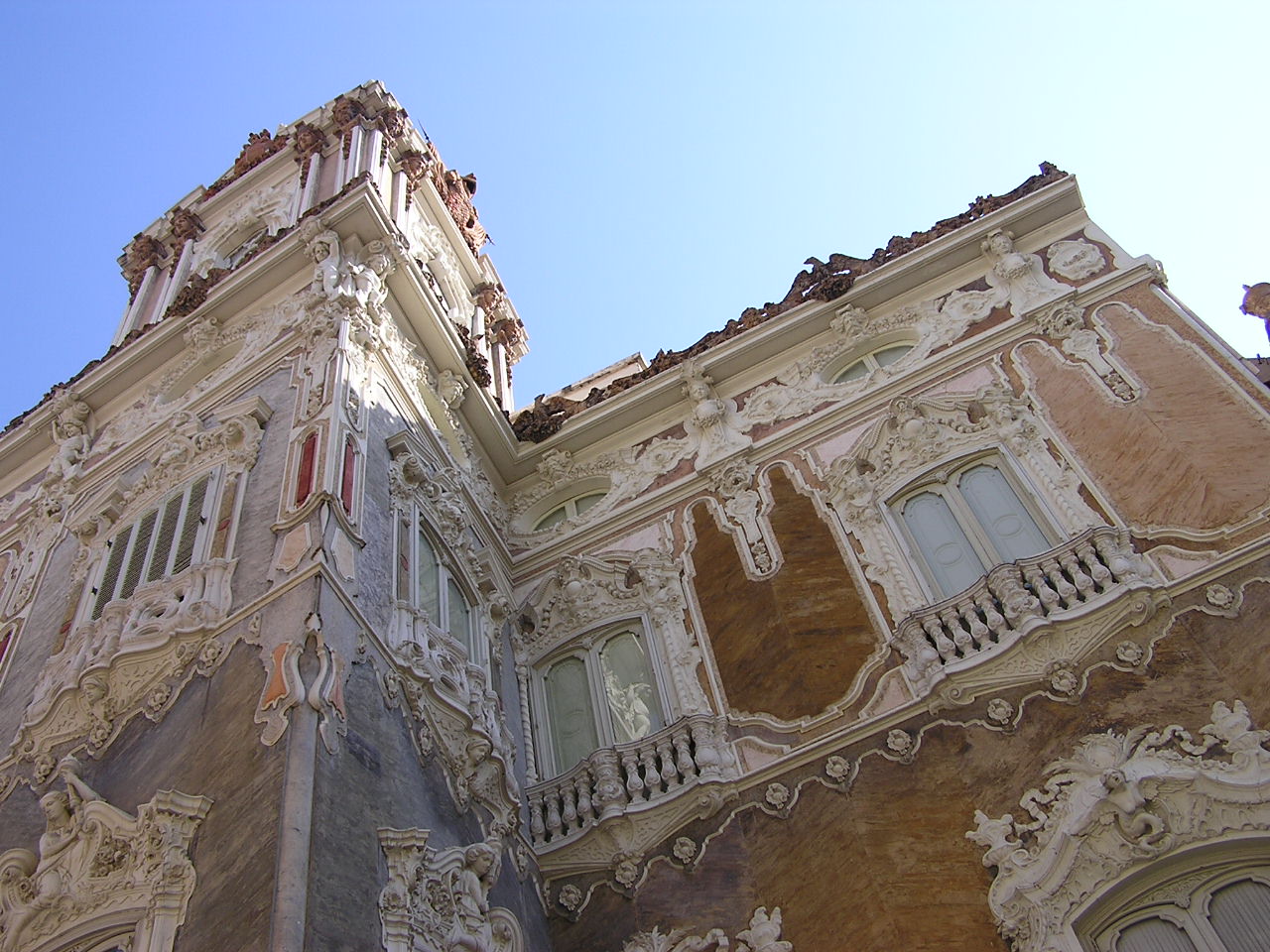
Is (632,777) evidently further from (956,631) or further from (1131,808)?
(1131,808)

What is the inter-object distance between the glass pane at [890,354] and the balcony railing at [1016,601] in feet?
17.9

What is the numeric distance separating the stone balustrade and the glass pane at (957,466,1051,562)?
3.56 metres

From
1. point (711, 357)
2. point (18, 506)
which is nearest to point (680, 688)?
point (711, 357)

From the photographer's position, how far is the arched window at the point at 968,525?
41.6 ft

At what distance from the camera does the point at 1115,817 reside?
957 cm

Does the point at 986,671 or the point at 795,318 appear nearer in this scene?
the point at 986,671

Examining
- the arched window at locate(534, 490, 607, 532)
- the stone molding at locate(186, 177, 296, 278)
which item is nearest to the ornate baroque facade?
the arched window at locate(534, 490, 607, 532)

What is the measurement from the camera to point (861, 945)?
9.59 metres

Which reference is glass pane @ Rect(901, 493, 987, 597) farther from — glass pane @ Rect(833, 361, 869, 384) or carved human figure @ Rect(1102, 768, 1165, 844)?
glass pane @ Rect(833, 361, 869, 384)

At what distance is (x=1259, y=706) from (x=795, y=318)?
9.00 meters

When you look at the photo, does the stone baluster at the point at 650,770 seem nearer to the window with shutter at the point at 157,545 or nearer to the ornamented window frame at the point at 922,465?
the ornamented window frame at the point at 922,465

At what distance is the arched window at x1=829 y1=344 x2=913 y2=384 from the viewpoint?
656 inches

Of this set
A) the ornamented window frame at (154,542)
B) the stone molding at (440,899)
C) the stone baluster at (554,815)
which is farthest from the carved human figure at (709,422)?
the stone molding at (440,899)

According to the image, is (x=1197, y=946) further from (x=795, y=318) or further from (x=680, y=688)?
(x=795, y=318)
